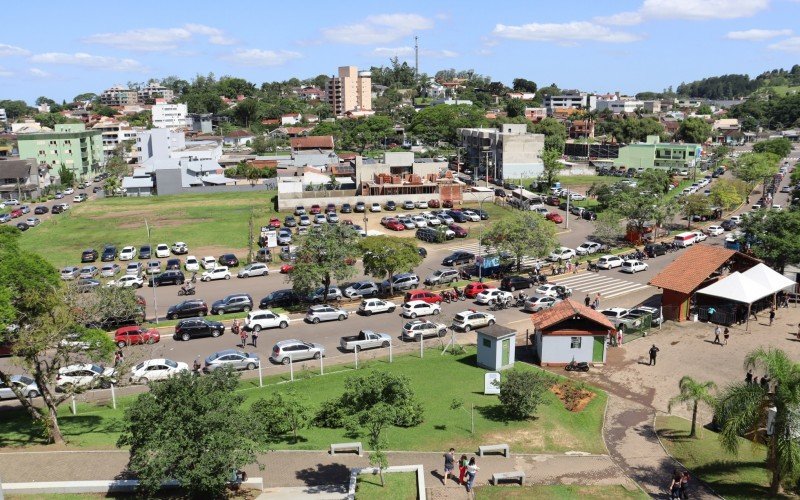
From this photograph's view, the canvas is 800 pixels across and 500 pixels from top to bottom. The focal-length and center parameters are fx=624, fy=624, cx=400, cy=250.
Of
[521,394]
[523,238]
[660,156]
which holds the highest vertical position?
[660,156]

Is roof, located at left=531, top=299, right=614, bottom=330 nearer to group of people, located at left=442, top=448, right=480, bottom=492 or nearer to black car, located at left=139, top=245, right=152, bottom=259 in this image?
group of people, located at left=442, top=448, right=480, bottom=492

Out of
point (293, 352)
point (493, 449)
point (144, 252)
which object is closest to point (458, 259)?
point (293, 352)

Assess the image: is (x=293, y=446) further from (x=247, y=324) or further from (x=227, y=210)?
(x=227, y=210)

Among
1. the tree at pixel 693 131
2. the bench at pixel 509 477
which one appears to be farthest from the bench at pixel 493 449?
the tree at pixel 693 131

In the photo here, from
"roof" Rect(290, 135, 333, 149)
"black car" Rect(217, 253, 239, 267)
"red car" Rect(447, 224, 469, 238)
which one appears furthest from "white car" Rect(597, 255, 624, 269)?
"roof" Rect(290, 135, 333, 149)

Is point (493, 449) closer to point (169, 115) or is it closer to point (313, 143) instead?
point (313, 143)
